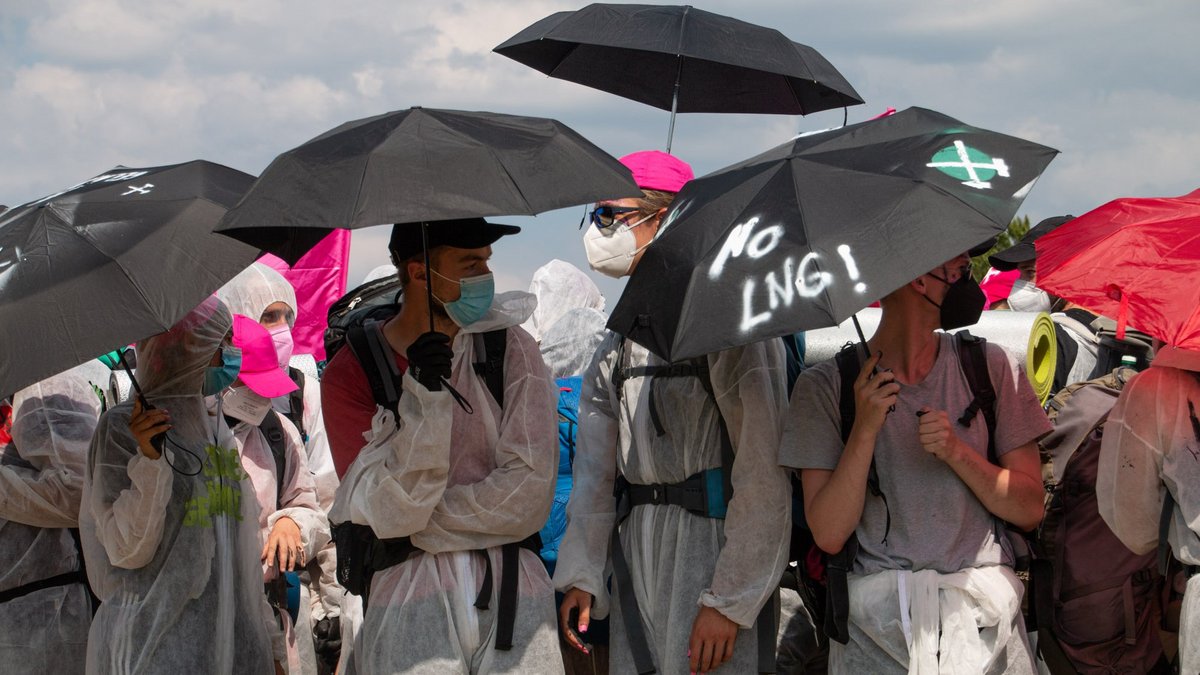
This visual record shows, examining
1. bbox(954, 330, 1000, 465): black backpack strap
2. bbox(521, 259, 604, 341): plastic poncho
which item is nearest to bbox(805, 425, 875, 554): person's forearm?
bbox(954, 330, 1000, 465): black backpack strap

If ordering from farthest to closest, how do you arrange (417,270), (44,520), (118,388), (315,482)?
(118,388) → (315,482) → (44,520) → (417,270)

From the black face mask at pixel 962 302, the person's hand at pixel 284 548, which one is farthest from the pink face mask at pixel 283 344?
the black face mask at pixel 962 302

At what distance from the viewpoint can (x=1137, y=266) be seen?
366 cm

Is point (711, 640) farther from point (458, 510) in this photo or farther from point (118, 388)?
point (118, 388)

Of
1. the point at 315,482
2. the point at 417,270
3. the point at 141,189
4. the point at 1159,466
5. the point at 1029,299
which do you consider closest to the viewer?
the point at 1159,466

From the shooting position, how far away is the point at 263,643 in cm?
509

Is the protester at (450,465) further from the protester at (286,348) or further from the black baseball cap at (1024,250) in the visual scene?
the black baseball cap at (1024,250)

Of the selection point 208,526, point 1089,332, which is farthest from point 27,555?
point 1089,332

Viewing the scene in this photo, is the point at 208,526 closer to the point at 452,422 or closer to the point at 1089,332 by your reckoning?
the point at 452,422

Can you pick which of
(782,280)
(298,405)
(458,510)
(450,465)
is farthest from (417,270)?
(298,405)

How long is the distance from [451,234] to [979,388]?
1.62 m

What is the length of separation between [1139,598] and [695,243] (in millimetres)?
1821

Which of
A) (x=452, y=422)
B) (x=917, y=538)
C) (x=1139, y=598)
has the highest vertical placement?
(x=452, y=422)

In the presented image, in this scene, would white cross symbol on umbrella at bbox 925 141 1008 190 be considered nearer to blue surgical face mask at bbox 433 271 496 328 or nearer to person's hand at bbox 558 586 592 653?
blue surgical face mask at bbox 433 271 496 328
